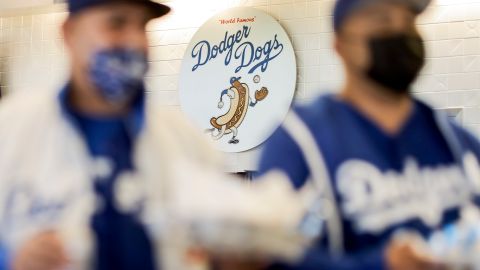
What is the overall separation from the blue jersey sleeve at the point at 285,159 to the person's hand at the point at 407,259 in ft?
→ 0.46

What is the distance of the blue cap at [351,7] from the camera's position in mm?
1056

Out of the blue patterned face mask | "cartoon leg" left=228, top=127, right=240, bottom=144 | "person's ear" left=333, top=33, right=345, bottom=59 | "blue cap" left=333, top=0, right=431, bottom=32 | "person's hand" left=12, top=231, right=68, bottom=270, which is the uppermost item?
"blue cap" left=333, top=0, right=431, bottom=32

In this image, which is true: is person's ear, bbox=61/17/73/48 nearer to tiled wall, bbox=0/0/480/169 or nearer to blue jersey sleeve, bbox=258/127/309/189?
blue jersey sleeve, bbox=258/127/309/189

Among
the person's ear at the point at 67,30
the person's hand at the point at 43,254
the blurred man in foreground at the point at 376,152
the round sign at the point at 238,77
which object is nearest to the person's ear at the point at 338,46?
the blurred man in foreground at the point at 376,152

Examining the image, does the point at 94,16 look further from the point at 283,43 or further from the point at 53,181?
the point at 283,43

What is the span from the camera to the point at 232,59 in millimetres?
3027

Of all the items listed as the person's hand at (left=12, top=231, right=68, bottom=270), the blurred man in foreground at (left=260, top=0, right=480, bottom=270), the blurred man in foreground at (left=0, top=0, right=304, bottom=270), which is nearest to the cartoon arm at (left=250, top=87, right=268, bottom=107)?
the blurred man in foreground at (left=260, top=0, right=480, bottom=270)

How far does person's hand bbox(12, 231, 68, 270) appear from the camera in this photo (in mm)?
851

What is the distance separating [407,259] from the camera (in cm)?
94

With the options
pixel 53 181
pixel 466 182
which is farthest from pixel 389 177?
pixel 53 181

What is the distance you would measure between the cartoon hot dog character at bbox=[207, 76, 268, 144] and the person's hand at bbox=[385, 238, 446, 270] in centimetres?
200

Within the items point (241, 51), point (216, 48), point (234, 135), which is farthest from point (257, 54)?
point (234, 135)

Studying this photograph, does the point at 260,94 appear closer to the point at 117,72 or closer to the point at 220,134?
the point at 220,134

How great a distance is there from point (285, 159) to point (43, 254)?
0.33 meters
